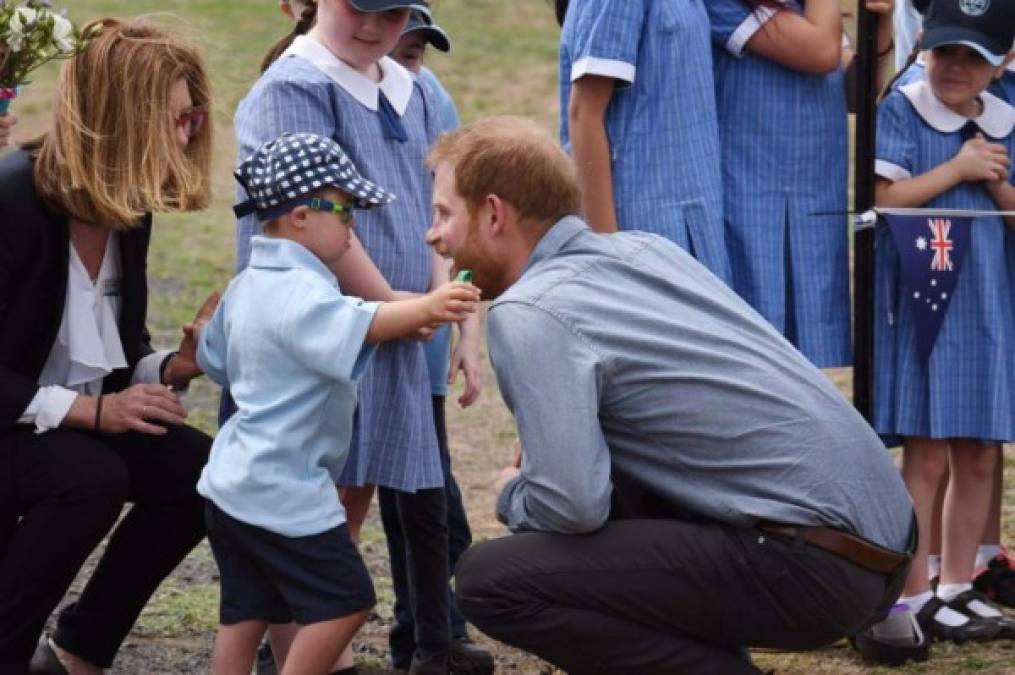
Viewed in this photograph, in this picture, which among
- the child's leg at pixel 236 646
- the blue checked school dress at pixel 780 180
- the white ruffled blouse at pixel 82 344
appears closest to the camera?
the child's leg at pixel 236 646

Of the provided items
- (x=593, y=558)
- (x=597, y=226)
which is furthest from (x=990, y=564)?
(x=593, y=558)

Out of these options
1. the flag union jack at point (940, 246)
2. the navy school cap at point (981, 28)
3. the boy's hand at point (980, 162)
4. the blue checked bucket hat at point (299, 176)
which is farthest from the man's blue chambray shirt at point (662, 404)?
the navy school cap at point (981, 28)

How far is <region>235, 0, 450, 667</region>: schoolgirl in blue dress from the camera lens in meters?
4.18

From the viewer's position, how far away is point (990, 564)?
530cm

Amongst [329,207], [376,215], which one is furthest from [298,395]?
[376,215]

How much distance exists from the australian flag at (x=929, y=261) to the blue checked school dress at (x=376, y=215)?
122cm

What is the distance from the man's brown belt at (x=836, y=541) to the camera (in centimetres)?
361

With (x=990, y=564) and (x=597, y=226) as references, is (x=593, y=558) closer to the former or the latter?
(x=597, y=226)

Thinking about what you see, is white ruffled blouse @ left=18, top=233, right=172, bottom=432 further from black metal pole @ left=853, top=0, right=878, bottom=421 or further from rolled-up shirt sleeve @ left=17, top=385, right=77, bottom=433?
black metal pole @ left=853, top=0, right=878, bottom=421

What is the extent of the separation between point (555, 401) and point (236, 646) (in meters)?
0.96

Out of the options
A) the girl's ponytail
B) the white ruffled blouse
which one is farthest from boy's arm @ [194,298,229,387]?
the girl's ponytail

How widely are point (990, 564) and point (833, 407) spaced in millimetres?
1852

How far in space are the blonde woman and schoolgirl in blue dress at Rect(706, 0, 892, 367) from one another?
1.27m

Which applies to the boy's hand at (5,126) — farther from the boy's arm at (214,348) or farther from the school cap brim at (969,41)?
the school cap brim at (969,41)
